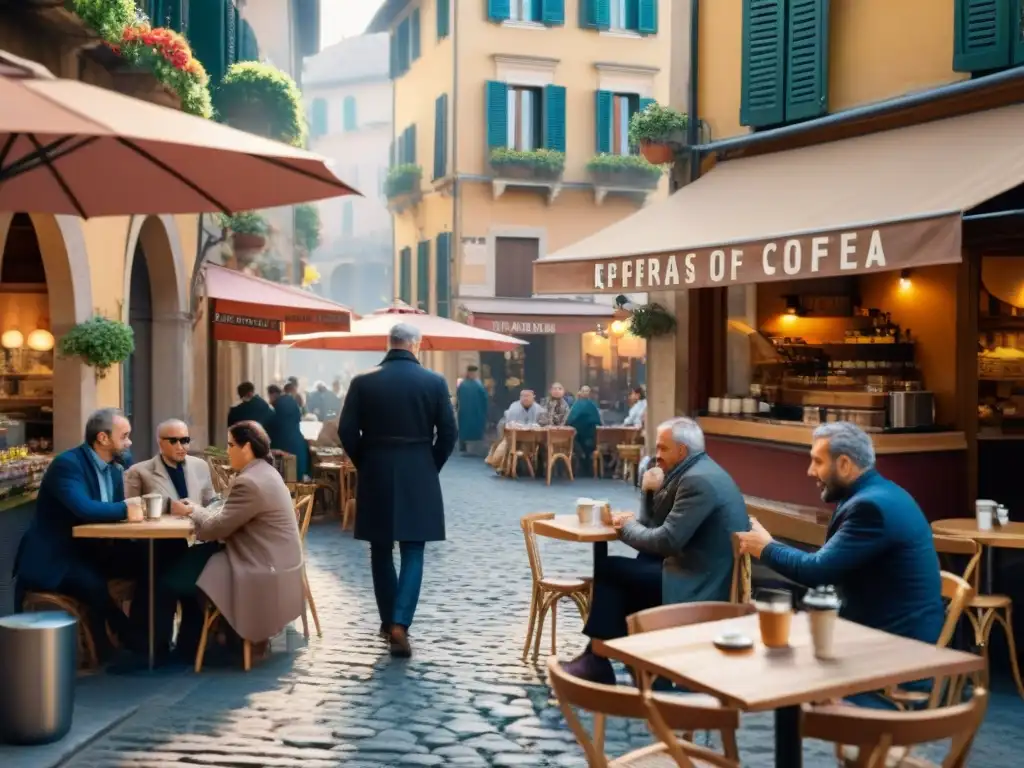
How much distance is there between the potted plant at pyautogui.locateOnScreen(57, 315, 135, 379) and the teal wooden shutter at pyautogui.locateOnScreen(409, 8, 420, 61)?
2140 centimetres

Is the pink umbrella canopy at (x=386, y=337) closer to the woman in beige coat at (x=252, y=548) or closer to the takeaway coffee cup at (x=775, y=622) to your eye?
the woman in beige coat at (x=252, y=548)

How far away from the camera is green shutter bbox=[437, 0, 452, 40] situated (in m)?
27.0

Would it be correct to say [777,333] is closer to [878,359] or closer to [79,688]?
[878,359]

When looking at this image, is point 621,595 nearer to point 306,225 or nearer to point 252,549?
point 252,549

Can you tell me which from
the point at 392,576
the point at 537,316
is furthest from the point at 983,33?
the point at 537,316

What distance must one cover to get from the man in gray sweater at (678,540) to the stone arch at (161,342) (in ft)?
27.4

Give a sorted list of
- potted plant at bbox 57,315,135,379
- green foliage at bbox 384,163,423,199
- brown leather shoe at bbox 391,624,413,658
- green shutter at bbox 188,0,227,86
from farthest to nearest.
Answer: green foliage at bbox 384,163,423,199
green shutter at bbox 188,0,227,86
potted plant at bbox 57,315,135,379
brown leather shoe at bbox 391,624,413,658

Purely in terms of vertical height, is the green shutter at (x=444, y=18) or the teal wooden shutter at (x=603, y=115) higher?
the green shutter at (x=444, y=18)

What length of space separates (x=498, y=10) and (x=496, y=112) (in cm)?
223

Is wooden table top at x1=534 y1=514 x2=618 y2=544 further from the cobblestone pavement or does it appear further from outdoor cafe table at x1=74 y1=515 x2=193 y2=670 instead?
outdoor cafe table at x1=74 y1=515 x2=193 y2=670

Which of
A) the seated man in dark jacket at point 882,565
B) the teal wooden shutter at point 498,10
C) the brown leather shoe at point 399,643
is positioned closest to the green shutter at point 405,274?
the teal wooden shutter at point 498,10

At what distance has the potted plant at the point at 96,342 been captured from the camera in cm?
988

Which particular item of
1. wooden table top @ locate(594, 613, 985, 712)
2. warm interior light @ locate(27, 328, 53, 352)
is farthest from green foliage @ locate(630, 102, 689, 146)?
wooden table top @ locate(594, 613, 985, 712)

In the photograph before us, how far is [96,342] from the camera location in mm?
9891
